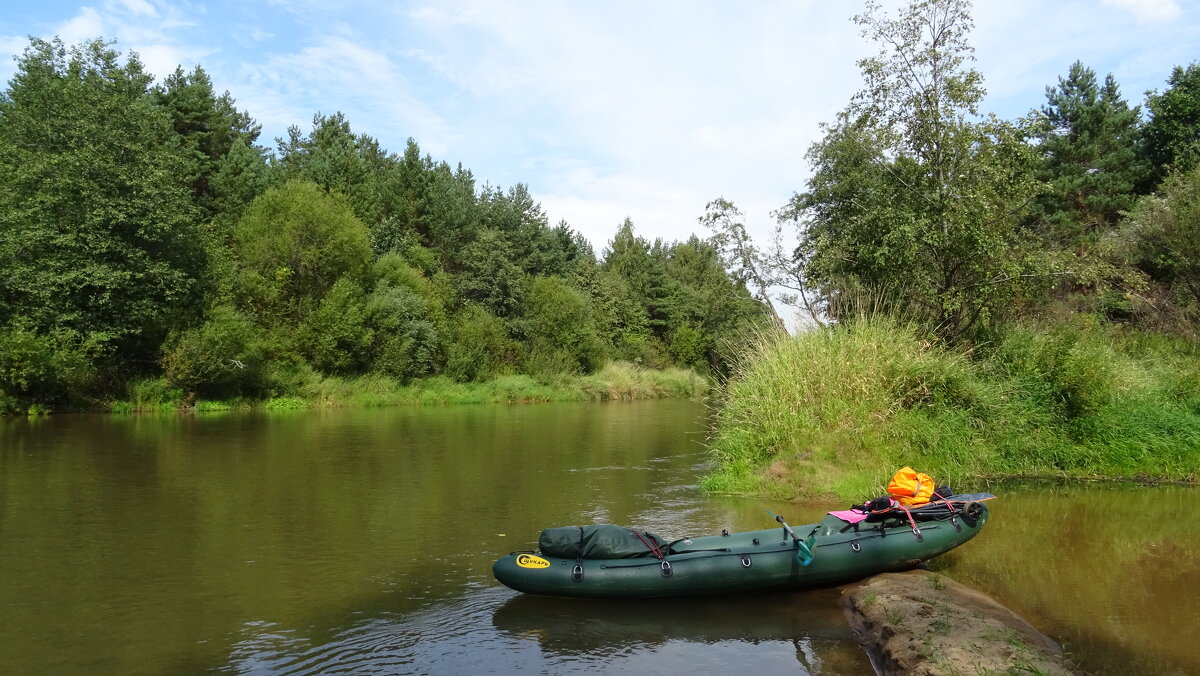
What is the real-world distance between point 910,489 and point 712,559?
274 centimetres

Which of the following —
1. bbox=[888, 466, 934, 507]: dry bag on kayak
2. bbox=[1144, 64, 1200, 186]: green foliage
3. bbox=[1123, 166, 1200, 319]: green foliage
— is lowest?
bbox=[888, 466, 934, 507]: dry bag on kayak

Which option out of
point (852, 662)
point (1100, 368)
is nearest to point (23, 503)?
point (852, 662)

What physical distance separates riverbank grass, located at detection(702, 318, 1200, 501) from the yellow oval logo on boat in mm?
5503

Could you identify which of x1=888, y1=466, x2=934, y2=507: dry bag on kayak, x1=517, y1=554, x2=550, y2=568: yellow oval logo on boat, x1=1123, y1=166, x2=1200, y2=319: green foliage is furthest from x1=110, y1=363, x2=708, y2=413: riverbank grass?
x1=888, y1=466, x2=934, y2=507: dry bag on kayak

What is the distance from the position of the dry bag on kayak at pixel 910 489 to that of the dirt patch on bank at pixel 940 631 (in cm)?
100

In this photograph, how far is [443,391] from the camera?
120ft

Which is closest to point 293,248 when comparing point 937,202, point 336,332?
point 336,332

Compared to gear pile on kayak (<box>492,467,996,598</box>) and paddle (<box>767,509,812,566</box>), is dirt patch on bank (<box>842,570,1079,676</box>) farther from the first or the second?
paddle (<box>767,509,812,566</box>)

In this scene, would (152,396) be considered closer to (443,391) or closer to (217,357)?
(217,357)

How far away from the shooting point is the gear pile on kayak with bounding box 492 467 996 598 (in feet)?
23.7

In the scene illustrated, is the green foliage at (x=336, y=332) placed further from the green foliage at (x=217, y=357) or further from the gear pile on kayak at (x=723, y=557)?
the gear pile on kayak at (x=723, y=557)

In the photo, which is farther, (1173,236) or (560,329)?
(560,329)

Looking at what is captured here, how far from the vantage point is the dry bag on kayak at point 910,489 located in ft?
27.8

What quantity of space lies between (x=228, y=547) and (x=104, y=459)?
8512 millimetres
